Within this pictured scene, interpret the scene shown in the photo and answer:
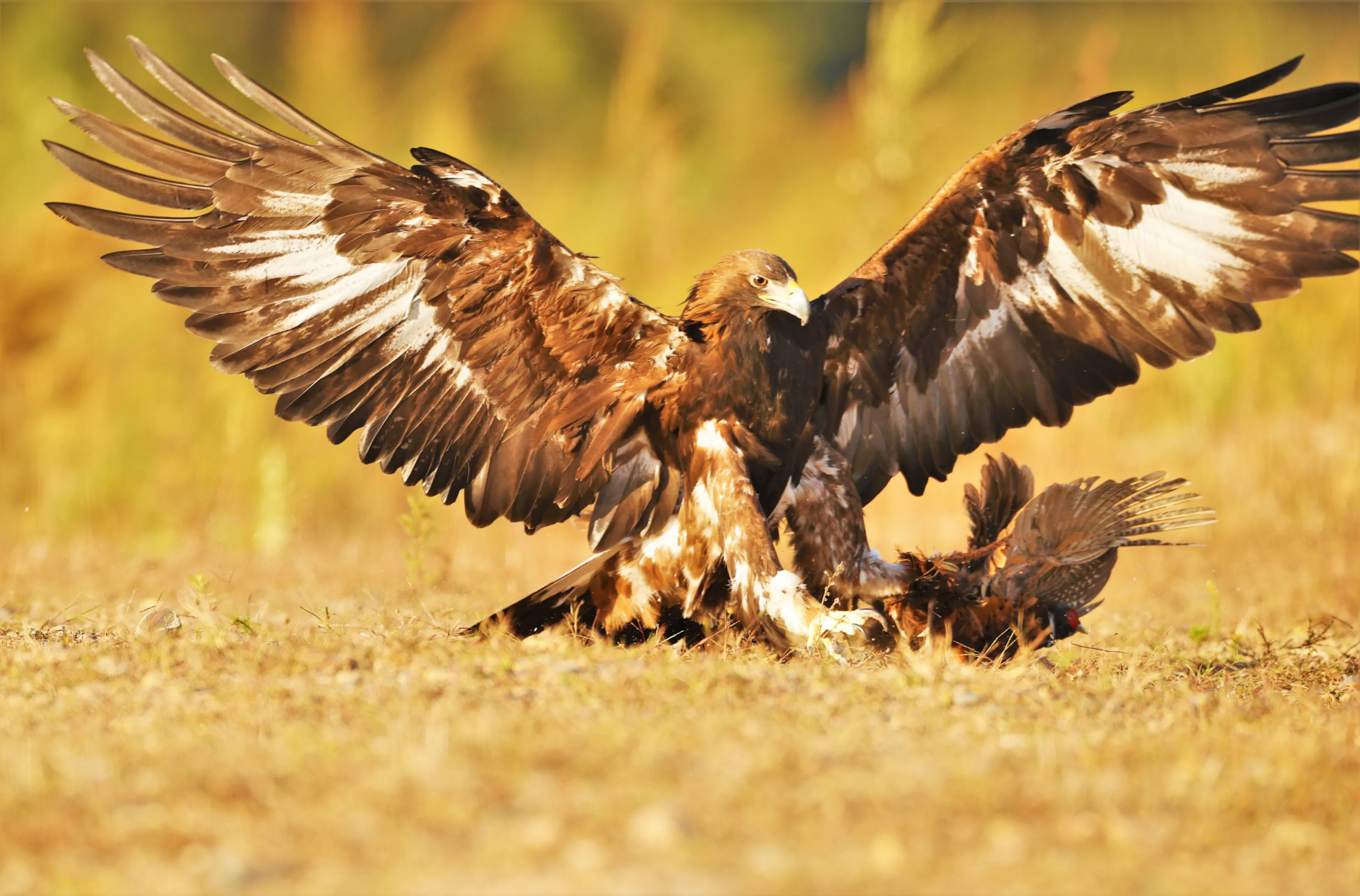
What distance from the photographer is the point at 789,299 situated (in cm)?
530

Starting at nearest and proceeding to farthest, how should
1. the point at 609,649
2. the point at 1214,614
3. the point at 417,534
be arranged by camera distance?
the point at 609,649 < the point at 1214,614 < the point at 417,534

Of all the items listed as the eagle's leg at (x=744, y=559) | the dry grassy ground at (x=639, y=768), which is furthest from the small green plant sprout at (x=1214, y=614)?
the eagle's leg at (x=744, y=559)

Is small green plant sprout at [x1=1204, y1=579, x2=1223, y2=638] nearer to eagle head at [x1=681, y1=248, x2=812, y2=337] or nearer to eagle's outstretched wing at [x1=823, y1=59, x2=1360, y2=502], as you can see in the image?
eagle's outstretched wing at [x1=823, y1=59, x2=1360, y2=502]

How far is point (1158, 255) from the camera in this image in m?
5.65

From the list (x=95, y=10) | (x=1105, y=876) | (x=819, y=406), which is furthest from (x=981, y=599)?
(x=95, y=10)

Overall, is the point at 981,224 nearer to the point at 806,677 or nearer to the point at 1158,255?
the point at 1158,255

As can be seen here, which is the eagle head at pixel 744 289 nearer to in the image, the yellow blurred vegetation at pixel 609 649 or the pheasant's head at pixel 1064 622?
the yellow blurred vegetation at pixel 609 649

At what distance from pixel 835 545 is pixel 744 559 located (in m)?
0.57

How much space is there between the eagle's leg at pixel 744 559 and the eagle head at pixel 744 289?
1.54 feet

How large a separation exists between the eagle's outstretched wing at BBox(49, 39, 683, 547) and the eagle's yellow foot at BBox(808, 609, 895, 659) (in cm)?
87

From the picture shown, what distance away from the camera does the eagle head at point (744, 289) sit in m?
5.36

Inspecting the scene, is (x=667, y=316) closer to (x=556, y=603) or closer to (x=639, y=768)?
(x=556, y=603)

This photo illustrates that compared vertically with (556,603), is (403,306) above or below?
above

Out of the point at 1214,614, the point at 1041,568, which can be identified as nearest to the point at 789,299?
the point at 1041,568
